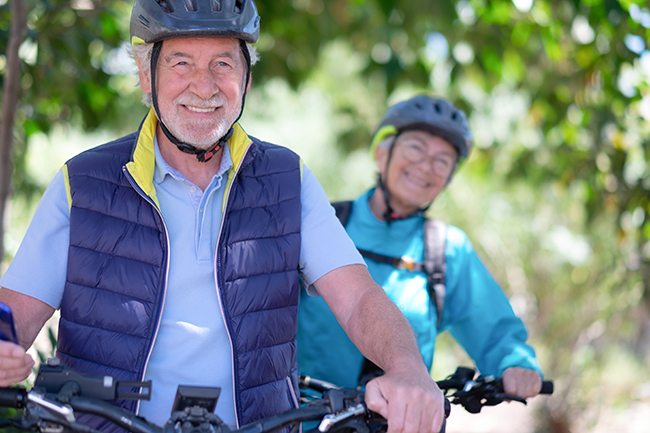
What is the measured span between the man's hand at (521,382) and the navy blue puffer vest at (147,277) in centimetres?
113

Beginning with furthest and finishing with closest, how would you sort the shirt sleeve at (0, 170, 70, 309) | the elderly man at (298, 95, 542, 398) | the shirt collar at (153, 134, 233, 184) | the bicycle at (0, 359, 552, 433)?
1. the elderly man at (298, 95, 542, 398)
2. the shirt collar at (153, 134, 233, 184)
3. the shirt sleeve at (0, 170, 70, 309)
4. the bicycle at (0, 359, 552, 433)

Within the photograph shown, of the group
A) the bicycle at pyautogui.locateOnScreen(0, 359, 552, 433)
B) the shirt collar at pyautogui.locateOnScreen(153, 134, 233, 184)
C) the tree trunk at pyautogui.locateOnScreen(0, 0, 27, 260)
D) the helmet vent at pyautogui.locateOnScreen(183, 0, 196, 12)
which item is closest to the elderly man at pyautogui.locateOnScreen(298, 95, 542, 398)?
the shirt collar at pyautogui.locateOnScreen(153, 134, 233, 184)

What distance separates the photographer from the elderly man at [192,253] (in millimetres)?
2074

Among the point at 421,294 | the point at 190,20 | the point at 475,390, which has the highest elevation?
the point at 190,20

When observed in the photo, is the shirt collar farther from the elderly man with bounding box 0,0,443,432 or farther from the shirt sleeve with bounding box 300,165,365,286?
the shirt sleeve with bounding box 300,165,365,286

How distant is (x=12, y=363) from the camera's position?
168cm

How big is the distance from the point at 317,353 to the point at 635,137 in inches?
173

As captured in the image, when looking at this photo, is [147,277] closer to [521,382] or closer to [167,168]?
[167,168]

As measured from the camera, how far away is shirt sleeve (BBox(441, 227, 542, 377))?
3.25m

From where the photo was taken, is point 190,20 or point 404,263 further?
point 404,263

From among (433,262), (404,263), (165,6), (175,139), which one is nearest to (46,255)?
(175,139)

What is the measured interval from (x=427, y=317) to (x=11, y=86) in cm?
241

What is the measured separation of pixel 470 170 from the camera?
7.38m

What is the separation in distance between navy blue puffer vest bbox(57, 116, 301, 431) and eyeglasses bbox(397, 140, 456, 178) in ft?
4.99
